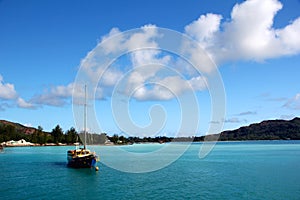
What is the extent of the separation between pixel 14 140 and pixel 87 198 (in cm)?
12308

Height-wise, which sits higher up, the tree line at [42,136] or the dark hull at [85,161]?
the tree line at [42,136]

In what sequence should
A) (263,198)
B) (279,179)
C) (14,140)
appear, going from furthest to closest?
1. (14,140)
2. (279,179)
3. (263,198)

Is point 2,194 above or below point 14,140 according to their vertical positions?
below

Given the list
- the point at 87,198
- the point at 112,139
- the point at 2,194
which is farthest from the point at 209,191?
the point at 112,139

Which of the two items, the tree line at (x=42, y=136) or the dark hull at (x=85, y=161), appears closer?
the dark hull at (x=85, y=161)

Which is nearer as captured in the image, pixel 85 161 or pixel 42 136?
pixel 85 161

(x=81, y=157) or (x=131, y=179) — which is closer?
(x=131, y=179)

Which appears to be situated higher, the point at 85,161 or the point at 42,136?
the point at 42,136

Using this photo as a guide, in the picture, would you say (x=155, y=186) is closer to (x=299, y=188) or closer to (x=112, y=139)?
(x=299, y=188)

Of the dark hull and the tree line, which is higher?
the tree line

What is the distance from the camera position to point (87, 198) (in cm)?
2167

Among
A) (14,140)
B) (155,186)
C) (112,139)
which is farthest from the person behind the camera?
(112,139)

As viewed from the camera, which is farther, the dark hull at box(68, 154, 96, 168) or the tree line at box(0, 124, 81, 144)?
the tree line at box(0, 124, 81, 144)

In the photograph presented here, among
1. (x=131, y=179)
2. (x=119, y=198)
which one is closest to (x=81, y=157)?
(x=131, y=179)
